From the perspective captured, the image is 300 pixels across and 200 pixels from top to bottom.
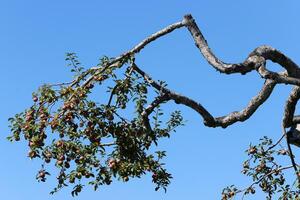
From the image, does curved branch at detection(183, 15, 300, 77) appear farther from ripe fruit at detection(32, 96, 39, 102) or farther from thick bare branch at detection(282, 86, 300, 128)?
ripe fruit at detection(32, 96, 39, 102)

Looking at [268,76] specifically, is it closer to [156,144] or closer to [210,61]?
[210,61]

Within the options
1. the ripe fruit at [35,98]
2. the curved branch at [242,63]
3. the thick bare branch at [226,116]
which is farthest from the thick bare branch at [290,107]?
the ripe fruit at [35,98]

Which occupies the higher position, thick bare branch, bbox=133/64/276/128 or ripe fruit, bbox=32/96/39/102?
ripe fruit, bbox=32/96/39/102

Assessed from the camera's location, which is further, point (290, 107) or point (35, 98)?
point (290, 107)

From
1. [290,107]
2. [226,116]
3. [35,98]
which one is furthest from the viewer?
[290,107]

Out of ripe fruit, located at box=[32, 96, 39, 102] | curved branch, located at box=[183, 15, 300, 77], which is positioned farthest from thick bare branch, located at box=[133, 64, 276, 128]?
ripe fruit, located at box=[32, 96, 39, 102]

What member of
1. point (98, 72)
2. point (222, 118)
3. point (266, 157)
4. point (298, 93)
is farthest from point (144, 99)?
point (266, 157)

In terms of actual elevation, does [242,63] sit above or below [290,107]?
below

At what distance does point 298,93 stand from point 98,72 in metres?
4.59

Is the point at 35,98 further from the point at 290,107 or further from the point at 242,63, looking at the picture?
the point at 290,107

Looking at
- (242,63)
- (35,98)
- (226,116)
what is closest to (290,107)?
(226,116)

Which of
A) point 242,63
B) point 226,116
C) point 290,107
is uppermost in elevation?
point 290,107

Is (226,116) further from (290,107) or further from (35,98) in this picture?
(35,98)

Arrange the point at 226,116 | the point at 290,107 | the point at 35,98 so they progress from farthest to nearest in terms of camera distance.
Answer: the point at 290,107
the point at 226,116
the point at 35,98
